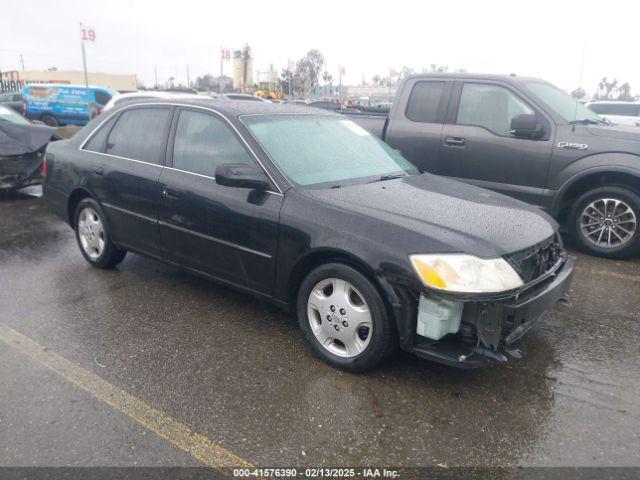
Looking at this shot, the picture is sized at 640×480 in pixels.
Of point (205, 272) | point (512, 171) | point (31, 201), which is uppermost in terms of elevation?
point (512, 171)

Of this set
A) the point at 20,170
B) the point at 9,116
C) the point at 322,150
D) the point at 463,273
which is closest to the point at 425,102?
the point at 322,150

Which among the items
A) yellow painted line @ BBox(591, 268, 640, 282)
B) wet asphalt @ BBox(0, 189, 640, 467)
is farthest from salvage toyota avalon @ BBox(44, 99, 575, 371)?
yellow painted line @ BBox(591, 268, 640, 282)

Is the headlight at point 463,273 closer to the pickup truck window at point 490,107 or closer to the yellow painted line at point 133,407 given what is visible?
the yellow painted line at point 133,407

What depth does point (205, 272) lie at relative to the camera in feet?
13.1

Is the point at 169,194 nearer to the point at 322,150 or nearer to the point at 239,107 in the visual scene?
the point at 239,107

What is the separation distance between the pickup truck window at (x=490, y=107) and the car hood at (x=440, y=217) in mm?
2323

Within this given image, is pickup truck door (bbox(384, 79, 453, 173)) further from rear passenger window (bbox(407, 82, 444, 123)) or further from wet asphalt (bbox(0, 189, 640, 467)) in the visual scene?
wet asphalt (bbox(0, 189, 640, 467))

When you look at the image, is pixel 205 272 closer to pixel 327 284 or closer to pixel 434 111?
pixel 327 284

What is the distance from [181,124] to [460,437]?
3.01 m

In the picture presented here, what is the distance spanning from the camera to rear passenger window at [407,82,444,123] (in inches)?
250

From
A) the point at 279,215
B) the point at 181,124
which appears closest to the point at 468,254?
the point at 279,215

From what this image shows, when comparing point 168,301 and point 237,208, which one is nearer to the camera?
point 237,208

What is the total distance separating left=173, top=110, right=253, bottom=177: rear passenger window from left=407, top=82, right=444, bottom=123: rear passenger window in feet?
10.5

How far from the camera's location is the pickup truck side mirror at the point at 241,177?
3420mm
